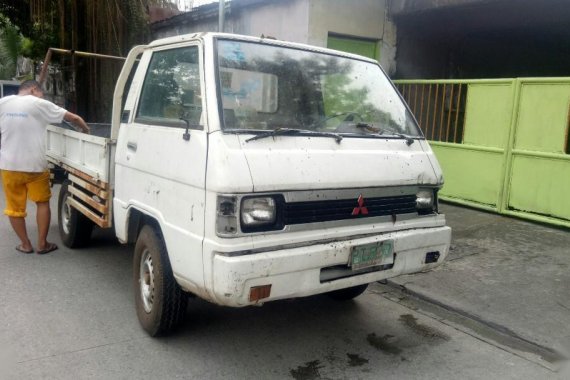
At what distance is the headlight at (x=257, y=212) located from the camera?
9.41 feet

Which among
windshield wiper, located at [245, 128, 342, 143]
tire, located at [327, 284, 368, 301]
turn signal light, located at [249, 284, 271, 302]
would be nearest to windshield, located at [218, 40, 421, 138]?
windshield wiper, located at [245, 128, 342, 143]

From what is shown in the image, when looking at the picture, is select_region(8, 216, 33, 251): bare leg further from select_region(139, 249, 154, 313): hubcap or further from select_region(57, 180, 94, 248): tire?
select_region(139, 249, 154, 313): hubcap

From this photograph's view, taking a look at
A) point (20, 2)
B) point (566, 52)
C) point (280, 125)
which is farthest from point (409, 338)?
point (20, 2)

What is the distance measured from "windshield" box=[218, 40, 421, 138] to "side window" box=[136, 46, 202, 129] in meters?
0.23

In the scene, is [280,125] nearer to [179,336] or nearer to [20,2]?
[179,336]

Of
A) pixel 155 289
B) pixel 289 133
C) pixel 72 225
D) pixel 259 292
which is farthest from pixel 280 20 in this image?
pixel 259 292

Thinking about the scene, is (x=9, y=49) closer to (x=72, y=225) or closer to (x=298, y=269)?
(x=72, y=225)

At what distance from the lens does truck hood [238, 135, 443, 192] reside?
2957mm

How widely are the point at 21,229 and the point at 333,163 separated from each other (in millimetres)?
3856

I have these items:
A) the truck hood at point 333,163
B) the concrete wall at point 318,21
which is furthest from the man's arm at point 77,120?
the concrete wall at point 318,21

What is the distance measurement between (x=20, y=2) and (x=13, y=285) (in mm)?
12447

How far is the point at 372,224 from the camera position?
11.0 feet

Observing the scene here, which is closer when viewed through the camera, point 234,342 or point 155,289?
point 155,289

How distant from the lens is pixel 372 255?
3291 mm
